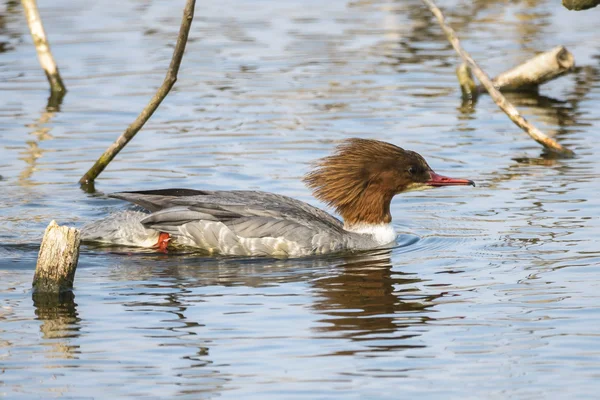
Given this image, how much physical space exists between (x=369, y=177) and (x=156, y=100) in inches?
94.7

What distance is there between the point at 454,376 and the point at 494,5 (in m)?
19.3

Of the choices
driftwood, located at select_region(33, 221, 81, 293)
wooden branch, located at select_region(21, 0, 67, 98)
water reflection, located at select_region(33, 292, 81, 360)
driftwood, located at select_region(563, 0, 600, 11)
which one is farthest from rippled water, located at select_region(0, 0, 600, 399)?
driftwood, located at select_region(563, 0, 600, 11)

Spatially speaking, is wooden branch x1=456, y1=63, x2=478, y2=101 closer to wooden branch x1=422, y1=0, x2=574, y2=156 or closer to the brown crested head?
wooden branch x1=422, y1=0, x2=574, y2=156

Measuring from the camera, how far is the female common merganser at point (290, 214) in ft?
38.4

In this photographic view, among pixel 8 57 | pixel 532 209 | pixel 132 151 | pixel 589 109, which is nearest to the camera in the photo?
pixel 532 209

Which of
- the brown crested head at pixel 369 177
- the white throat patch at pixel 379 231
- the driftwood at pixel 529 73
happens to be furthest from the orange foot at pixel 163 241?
the driftwood at pixel 529 73

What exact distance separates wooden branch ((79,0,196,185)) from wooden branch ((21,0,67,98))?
3.30 meters

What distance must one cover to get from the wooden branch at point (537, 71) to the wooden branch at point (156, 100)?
7241 mm

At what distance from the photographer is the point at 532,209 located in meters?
13.2

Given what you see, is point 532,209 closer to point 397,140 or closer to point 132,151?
point 397,140

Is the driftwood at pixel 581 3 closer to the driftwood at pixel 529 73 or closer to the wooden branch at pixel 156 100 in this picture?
the wooden branch at pixel 156 100

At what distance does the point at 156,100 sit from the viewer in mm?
12953

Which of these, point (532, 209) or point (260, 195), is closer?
point (260, 195)

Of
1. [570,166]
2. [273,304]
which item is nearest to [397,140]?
[570,166]
